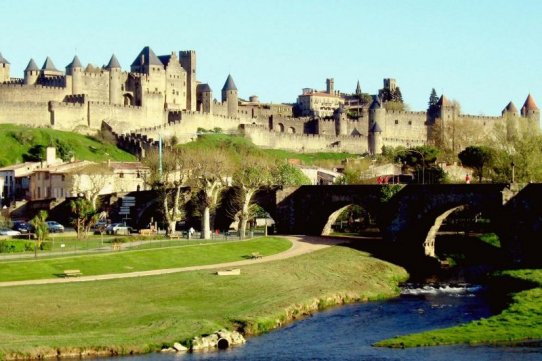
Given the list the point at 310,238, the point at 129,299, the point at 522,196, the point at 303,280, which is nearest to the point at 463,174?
the point at 310,238

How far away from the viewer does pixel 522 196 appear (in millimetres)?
66500

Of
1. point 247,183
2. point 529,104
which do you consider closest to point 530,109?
point 529,104

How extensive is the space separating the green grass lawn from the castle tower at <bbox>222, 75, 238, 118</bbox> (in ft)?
282

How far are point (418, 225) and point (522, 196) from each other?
9227 millimetres

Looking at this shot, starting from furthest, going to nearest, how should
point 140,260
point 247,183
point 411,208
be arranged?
point 247,183 < point 411,208 < point 140,260

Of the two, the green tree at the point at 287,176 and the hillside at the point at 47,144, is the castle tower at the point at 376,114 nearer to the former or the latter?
the hillside at the point at 47,144

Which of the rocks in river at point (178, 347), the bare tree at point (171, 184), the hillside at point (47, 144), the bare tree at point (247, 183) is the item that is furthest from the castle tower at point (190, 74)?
the rocks in river at point (178, 347)

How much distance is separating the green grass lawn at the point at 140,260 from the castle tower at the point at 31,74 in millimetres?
75488

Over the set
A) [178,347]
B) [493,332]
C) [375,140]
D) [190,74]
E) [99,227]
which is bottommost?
[178,347]

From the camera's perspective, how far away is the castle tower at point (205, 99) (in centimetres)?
15050

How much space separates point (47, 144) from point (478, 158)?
4687cm

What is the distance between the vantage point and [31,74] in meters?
138

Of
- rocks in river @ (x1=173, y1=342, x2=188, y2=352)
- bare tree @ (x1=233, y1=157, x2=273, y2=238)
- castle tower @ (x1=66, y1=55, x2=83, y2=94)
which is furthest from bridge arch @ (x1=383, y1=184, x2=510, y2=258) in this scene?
castle tower @ (x1=66, y1=55, x2=83, y2=94)

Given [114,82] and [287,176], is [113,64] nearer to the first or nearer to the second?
[114,82]
